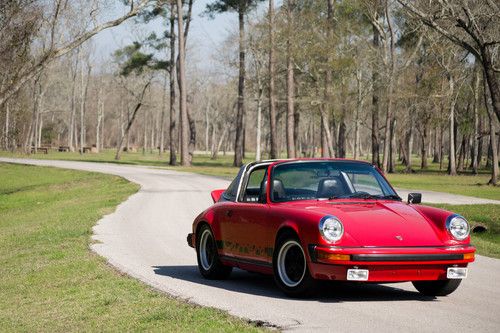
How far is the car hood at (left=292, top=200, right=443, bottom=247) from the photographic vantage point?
9102 millimetres

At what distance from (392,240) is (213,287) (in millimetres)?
2681

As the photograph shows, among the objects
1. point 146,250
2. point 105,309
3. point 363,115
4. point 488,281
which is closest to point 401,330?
point 105,309

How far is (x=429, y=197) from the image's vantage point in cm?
3244

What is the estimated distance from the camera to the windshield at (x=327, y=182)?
1033 centimetres

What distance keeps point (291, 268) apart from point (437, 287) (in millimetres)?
1660

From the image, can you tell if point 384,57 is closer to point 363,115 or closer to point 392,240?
point 363,115

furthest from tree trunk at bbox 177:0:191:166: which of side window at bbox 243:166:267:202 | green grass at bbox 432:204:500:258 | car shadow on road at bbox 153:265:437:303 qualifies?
side window at bbox 243:166:267:202

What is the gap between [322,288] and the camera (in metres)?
10.3

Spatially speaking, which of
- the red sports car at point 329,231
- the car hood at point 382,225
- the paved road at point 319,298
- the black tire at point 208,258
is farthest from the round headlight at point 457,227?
the black tire at point 208,258

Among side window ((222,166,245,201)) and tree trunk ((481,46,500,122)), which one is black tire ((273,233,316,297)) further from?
tree trunk ((481,46,500,122))

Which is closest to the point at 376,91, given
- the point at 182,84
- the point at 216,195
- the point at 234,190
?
the point at 182,84

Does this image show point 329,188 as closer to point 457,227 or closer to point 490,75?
point 457,227

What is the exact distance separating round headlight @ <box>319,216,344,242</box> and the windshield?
1.10m

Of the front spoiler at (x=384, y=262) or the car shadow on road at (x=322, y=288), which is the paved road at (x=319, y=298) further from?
the front spoiler at (x=384, y=262)
